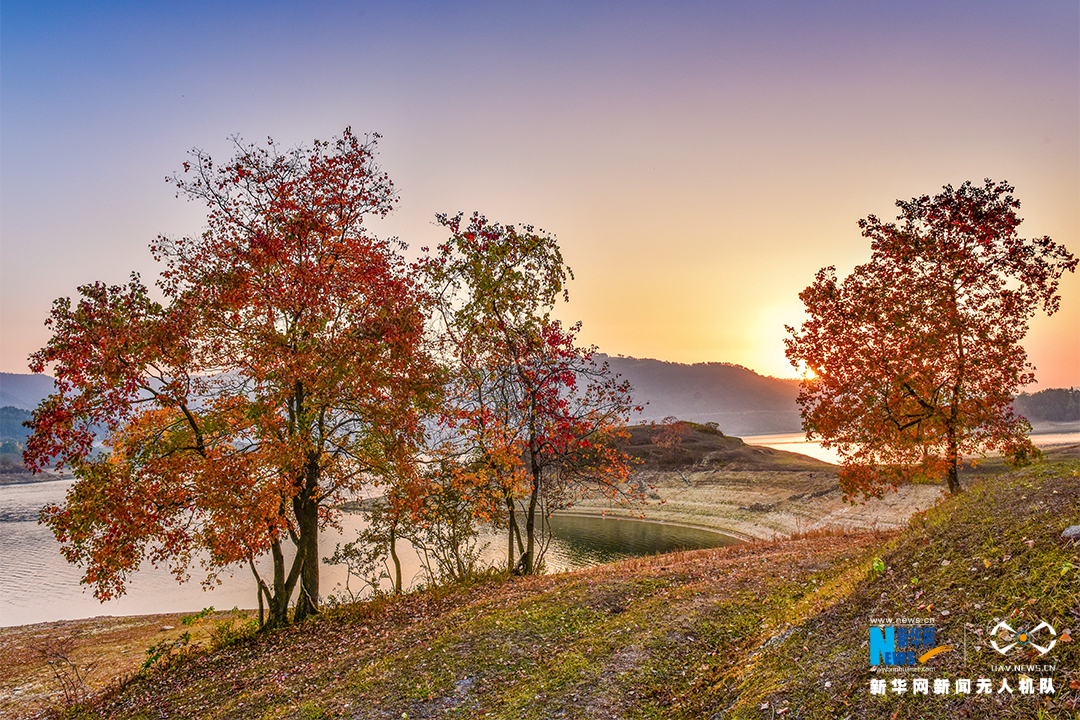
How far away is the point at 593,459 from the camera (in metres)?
18.9

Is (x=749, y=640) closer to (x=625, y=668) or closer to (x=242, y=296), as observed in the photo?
(x=625, y=668)

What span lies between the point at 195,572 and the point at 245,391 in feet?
131

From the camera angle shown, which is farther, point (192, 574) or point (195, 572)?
point (195, 572)

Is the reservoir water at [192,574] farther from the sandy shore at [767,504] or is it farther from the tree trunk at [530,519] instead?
the tree trunk at [530,519]

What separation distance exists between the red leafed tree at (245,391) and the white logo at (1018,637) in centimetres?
1240

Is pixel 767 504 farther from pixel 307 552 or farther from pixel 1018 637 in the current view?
pixel 1018 637

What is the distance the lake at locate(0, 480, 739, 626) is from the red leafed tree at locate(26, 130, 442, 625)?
14.3 meters

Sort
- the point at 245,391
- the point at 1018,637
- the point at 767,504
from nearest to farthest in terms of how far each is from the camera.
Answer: the point at 1018,637 → the point at 245,391 → the point at 767,504

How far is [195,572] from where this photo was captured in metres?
44.9

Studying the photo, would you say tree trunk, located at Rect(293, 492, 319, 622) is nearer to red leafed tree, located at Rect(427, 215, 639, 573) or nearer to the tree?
red leafed tree, located at Rect(427, 215, 639, 573)

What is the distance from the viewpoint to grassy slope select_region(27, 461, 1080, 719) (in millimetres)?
5543

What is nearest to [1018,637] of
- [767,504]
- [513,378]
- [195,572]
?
[513,378]

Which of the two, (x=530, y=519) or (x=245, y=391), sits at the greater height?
(x=245, y=391)

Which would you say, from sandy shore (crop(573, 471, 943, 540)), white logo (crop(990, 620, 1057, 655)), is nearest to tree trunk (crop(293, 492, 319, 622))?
white logo (crop(990, 620, 1057, 655))
